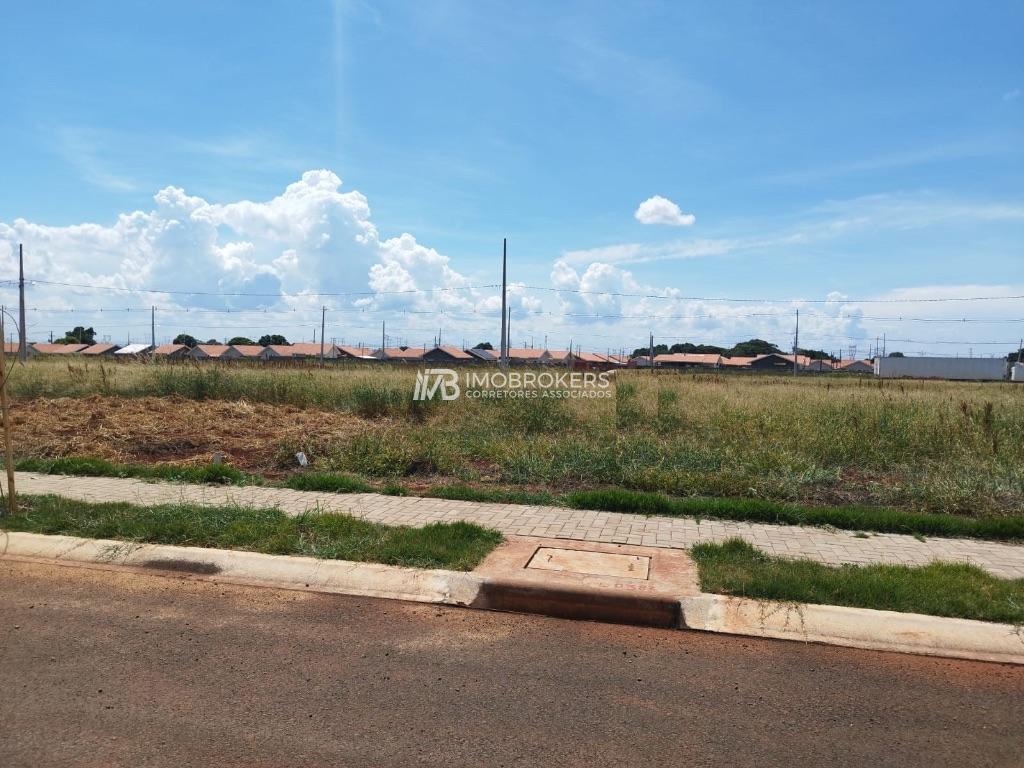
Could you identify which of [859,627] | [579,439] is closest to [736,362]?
[579,439]

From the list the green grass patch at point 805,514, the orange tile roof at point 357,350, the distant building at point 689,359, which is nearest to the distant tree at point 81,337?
the orange tile roof at point 357,350

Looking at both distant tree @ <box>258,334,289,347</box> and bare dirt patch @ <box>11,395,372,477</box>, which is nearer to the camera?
bare dirt patch @ <box>11,395,372,477</box>

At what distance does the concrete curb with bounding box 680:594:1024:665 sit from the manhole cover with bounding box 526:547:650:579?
660 millimetres

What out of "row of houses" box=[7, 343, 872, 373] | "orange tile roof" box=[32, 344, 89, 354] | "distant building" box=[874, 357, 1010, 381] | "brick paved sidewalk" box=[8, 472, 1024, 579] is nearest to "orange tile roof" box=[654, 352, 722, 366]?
"row of houses" box=[7, 343, 872, 373]

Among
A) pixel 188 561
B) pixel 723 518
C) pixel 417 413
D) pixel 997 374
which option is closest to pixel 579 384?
pixel 417 413

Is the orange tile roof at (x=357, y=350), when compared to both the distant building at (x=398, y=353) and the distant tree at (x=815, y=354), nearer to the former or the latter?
the distant building at (x=398, y=353)

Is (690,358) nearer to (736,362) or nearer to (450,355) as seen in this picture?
(736,362)

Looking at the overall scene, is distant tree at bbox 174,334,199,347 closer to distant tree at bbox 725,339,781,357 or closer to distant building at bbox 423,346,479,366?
distant building at bbox 423,346,479,366

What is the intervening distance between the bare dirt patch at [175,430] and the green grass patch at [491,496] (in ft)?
8.67

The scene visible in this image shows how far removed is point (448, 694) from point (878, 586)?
303cm

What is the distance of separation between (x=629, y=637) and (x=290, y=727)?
2045mm

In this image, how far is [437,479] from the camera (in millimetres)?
8562

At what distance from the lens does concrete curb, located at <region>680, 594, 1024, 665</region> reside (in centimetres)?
395

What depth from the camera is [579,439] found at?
10.6m
